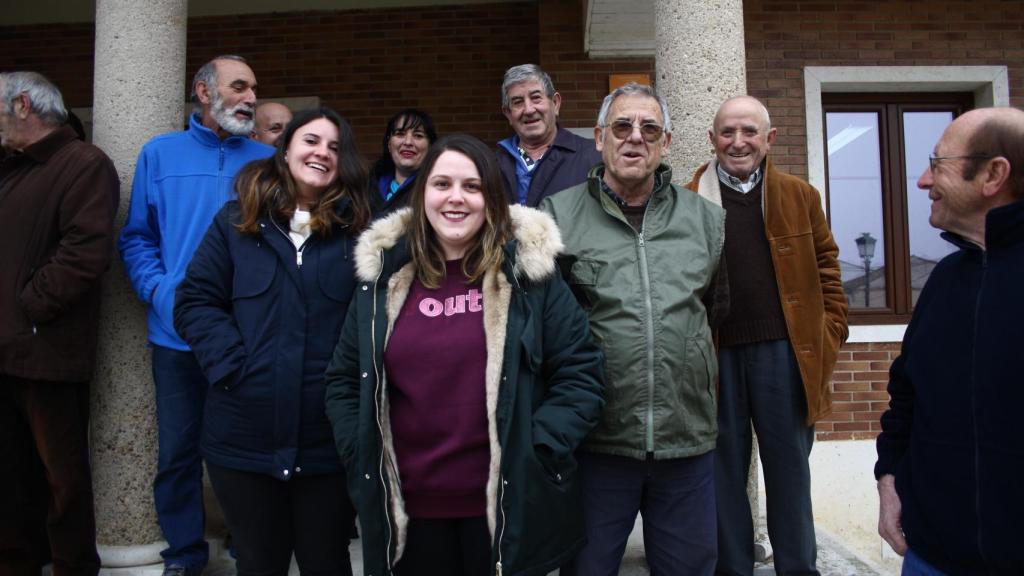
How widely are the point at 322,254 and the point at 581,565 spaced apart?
1.38m

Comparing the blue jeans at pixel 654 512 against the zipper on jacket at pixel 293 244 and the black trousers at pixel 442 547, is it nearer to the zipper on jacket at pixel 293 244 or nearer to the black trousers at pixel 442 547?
the black trousers at pixel 442 547

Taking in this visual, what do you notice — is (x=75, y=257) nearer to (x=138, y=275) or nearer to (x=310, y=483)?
(x=138, y=275)

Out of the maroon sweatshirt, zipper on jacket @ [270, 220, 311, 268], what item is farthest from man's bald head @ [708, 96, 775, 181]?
zipper on jacket @ [270, 220, 311, 268]

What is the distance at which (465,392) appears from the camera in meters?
2.29

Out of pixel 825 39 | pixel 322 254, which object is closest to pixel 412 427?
pixel 322 254

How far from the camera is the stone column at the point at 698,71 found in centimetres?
352

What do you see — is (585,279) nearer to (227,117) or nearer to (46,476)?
(227,117)

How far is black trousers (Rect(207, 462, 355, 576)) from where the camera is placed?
99.3 inches

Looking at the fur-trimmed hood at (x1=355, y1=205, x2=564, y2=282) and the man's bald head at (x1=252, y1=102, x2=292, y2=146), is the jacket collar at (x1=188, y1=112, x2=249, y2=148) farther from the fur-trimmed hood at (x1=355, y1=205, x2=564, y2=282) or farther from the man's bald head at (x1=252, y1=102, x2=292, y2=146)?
the fur-trimmed hood at (x1=355, y1=205, x2=564, y2=282)

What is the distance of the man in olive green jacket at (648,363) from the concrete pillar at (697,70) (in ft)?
2.88

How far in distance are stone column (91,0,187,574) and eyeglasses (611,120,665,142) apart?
2316 millimetres

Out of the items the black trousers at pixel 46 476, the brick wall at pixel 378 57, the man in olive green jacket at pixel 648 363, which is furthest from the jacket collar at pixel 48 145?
the brick wall at pixel 378 57

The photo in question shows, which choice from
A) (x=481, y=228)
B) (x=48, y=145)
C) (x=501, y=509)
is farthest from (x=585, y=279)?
(x=48, y=145)

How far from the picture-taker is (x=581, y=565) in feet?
8.34
